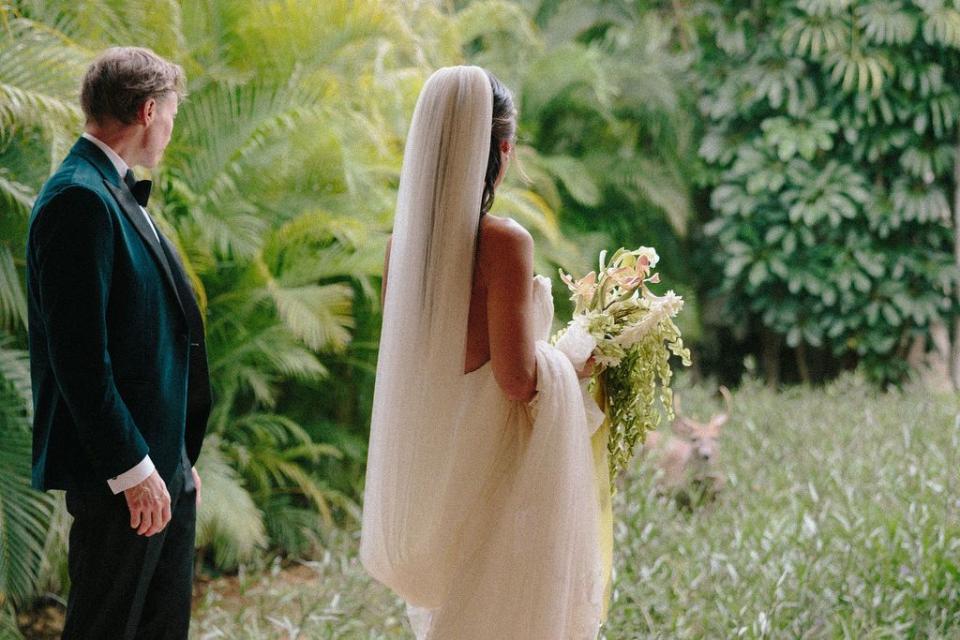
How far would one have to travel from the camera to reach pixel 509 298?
2035 mm

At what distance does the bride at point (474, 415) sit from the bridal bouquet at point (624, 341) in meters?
0.10

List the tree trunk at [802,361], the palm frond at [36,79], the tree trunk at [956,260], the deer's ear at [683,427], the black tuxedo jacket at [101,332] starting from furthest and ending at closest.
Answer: the tree trunk at [802,361] → the tree trunk at [956,260] → the deer's ear at [683,427] → the palm frond at [36,79] → the black tuxedo jacket at [101,332]

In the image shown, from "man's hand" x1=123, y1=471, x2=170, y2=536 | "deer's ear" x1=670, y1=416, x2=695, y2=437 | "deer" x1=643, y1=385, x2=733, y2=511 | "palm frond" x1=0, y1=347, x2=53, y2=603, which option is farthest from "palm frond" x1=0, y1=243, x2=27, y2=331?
"deer's ear" x1=670, y1=416, x2=695, y2=437

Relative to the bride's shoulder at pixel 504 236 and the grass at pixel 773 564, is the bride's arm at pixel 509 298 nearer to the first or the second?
the bride's shoulder at pixel 504 236

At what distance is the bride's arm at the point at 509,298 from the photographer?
80.3 inches

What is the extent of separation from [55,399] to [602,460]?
122 centimetres

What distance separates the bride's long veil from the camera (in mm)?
2078

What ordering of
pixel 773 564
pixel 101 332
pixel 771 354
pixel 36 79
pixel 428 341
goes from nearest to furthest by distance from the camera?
pixel 101 332 → pixel 428 341 → pixel 36 79 → pixel 773 564 → pixel 771 354

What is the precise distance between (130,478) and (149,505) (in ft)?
0.26

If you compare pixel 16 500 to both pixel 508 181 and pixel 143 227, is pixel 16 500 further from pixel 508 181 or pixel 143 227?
pixel 508 181

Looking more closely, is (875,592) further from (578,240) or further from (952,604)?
(578,240)

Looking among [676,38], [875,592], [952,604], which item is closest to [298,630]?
[875,592]

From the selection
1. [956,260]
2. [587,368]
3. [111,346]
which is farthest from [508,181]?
[111,346]

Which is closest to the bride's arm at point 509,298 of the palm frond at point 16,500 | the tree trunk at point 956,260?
the palm frond at point 16,500
